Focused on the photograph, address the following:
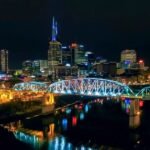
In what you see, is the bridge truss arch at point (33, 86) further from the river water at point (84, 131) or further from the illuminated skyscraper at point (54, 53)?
the illuminated skyscraper at point (54, 53)

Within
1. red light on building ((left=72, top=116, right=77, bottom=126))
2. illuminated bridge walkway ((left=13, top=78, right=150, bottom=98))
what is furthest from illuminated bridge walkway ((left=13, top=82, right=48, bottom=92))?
red light on building ((left=72, top=116, right=77, bottom=126))

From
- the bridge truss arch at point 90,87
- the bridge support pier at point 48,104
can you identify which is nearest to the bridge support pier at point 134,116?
the bridge truss arch at point 90,87

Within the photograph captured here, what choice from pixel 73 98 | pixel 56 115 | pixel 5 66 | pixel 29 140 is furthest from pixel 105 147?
pixel 5 66

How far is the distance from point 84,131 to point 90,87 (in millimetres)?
13891

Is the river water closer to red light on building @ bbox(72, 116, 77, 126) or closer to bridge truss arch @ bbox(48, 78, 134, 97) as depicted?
red light on building @ bbox(72, 116, 77, 126)

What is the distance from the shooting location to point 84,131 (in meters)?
34.2

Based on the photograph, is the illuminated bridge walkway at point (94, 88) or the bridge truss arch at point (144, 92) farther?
the illuminated bridge walkway at point (94, 88)

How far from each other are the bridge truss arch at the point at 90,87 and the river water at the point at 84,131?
2231mm

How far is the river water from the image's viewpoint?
29.5m

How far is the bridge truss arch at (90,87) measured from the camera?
44.5m

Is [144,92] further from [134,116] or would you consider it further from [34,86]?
[34,86]

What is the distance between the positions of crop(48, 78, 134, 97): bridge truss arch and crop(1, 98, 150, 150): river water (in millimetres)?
2231

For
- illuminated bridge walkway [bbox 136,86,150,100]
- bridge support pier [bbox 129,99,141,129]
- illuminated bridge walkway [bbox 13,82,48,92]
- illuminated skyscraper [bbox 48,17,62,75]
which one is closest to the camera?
bridge support pier [bbox 129,99,141,129]

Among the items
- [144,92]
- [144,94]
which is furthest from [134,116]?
[144,92]
